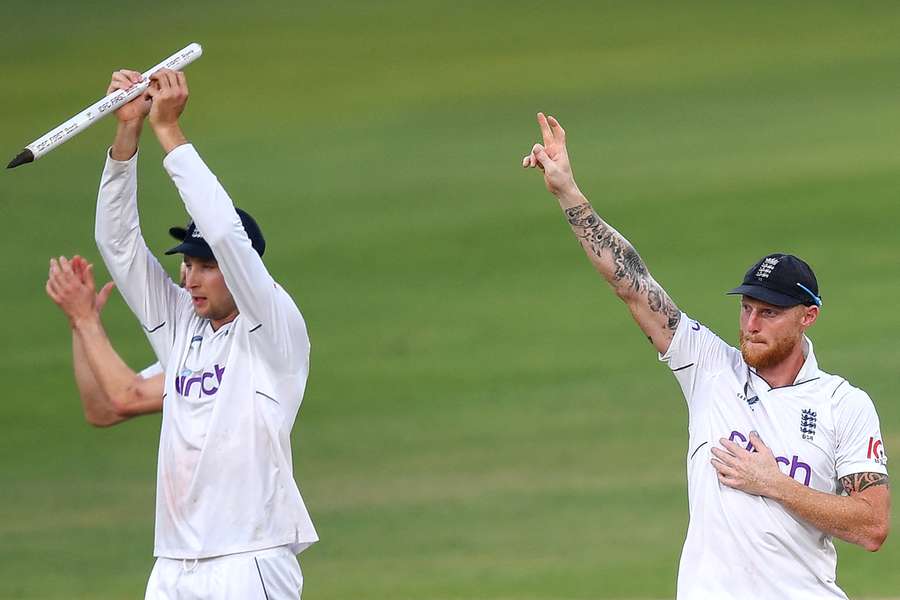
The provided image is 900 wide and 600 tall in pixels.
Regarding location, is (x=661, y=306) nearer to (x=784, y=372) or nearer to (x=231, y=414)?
(x=784, y=372)

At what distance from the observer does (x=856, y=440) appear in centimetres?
467

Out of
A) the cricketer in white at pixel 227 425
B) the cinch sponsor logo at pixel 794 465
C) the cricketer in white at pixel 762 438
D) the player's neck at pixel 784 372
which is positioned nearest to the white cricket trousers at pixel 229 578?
the cricketer in white at pixel 227 425

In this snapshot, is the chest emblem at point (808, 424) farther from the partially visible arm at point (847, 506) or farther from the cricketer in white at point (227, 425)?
the cricketer in white at point (227, 425)

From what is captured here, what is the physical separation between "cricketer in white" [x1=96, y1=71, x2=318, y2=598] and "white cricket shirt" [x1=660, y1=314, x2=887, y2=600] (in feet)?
3.82

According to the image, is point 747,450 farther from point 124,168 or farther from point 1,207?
point 1,207

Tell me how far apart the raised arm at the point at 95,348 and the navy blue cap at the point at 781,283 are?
205cm

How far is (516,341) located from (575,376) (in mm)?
678

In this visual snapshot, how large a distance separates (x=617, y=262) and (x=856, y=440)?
884mm

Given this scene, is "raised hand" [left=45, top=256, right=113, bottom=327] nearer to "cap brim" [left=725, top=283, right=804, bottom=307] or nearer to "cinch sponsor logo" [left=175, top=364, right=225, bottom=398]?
"cinch sponsor logo" [left=175, top=364, right=225, bottom=398]

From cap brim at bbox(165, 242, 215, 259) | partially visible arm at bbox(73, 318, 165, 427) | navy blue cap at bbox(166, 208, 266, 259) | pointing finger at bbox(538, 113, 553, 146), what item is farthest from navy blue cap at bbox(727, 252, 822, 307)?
partially visible arm at bbox(73, 318, 165, 427)

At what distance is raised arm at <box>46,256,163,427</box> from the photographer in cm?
541

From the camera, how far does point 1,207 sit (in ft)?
47.1

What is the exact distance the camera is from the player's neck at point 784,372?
4.82 m

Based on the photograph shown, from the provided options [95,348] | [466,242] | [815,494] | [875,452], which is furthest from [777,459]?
[466,242]
